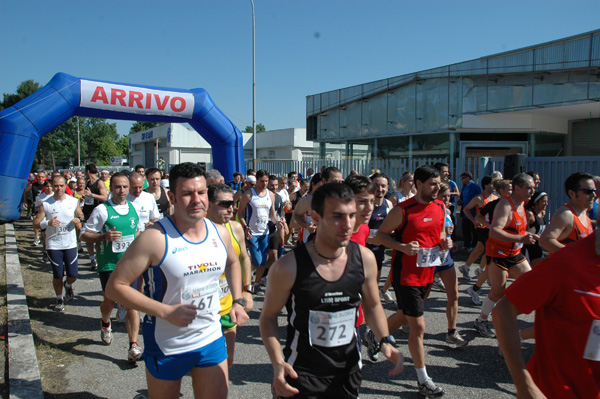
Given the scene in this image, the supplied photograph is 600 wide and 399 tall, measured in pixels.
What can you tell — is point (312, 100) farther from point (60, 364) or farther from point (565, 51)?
point (60, 364)

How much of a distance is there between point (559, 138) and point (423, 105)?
616cm

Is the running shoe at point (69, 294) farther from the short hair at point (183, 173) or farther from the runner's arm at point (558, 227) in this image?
the runner's arm at point (558, 227)

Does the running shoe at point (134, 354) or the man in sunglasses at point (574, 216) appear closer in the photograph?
the man in sunglasses at point (574, 216)

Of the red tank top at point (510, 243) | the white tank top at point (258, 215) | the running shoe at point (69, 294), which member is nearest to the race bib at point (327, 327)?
the red tank top at point (510, 243)

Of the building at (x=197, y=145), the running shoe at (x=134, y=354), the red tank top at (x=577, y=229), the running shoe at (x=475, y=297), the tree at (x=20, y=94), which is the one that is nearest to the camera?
the red tank top at (x=577, y=229)

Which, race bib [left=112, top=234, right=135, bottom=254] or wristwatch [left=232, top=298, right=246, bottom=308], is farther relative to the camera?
race bib [left=112, top=234, right=135, bottom=254]

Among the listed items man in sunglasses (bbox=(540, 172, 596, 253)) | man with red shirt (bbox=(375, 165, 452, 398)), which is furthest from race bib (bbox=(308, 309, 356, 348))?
man in sunglasses (bbox=(540, 172, 596, 253))

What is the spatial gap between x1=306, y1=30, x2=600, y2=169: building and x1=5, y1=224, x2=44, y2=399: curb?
14985 millimetres

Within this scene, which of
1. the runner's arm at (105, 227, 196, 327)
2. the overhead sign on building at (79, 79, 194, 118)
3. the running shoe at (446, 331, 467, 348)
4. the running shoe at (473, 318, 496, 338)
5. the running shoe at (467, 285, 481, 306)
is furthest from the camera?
the overhead sign on building at (79, 79, 194, 118)

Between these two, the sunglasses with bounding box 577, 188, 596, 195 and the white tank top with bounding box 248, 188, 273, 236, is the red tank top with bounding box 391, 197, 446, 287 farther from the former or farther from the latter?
the white tank top with bounding box 248, 188, 273, 236

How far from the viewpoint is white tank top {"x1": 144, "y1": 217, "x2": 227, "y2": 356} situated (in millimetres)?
2674

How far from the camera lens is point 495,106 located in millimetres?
17188

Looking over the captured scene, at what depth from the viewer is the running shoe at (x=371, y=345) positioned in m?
3.65

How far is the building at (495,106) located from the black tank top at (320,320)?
603 inches
